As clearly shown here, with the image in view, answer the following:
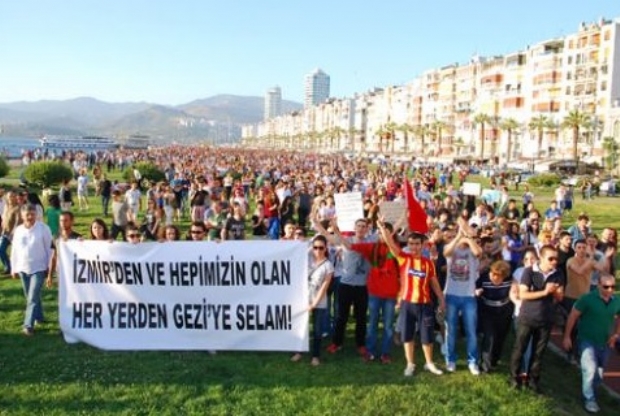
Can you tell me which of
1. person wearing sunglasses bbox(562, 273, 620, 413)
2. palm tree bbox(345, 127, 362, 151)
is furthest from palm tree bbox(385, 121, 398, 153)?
person wearing sunglasses bbox(562, 273, 620, 413)

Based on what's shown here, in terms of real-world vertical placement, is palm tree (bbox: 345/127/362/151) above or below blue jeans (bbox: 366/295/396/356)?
above

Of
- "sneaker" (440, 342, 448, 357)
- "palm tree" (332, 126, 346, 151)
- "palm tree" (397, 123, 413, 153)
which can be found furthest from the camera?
"palm tree" (332, 126, 346, 151)

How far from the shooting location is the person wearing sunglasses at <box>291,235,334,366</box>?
24.8ft

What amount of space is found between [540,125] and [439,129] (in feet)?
128

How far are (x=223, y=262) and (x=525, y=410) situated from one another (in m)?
3.81

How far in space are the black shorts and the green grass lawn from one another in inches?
19.1

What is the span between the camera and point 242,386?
6969 mm

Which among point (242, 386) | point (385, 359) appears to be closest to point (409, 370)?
point (385, 359)

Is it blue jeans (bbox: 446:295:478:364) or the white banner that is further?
the white banner

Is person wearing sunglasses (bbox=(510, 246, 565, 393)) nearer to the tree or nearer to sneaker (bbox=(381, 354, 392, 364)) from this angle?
sneaker (bbox=(381, 354, 392, 364))

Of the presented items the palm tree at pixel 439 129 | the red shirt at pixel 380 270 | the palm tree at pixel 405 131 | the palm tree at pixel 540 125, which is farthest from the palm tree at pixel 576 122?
the red shirt at pixel 380 270

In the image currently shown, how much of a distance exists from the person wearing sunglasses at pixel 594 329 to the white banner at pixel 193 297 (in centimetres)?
311

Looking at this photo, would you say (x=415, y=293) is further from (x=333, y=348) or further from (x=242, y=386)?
(x=242, y=386)

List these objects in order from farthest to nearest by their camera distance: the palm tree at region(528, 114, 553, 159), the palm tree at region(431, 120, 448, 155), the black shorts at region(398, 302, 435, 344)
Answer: the palm tree at region(431, 120, 448, 155), the palm tree at region(528, 114, 553, 159), the black shorts at region(398, 302, 435, 344)
